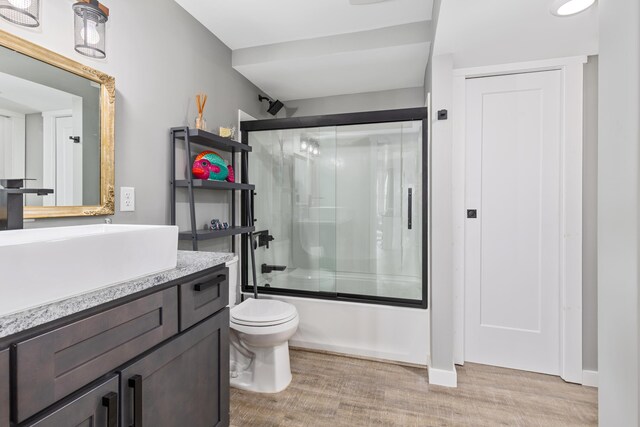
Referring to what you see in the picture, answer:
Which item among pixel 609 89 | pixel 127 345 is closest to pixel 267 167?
pixel 127 345

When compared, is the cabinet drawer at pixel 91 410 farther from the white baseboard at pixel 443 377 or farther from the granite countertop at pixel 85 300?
the white baseboard at pixel 443 377

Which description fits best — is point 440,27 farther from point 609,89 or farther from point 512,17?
point 609,89

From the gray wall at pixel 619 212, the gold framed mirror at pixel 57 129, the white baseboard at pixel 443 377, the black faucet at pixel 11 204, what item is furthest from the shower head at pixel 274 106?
the gray wall at pixel 619 212

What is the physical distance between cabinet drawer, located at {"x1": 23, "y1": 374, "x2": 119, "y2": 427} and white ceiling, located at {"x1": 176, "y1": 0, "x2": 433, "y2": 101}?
209 cm

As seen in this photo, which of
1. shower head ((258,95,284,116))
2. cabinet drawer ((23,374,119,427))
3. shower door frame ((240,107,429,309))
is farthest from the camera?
shower head ((258,95,284,116))

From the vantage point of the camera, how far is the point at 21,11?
105 centimetres

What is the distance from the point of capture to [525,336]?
2213 millimetres

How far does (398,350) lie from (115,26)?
261cm

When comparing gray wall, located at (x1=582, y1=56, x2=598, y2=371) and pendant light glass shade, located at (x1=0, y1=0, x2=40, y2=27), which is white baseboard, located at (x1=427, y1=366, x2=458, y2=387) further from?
pendant light glass shade, located at (x1=0, y1=0, x2=40, y2=27)

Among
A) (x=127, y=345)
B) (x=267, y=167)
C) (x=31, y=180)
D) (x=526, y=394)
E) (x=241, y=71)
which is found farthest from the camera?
(x=267, y=167)

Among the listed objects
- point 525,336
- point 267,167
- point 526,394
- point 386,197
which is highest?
point 267,167

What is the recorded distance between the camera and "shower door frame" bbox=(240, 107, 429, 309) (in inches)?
91.8

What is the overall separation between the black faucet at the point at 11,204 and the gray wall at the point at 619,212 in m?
1.54

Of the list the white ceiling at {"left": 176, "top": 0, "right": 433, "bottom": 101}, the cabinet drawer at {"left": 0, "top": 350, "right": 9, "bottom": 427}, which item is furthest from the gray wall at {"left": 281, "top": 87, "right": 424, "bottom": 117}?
the cabinet drawer at {"left": 0, "top": 350, "right": 9, "bottom": 427}
